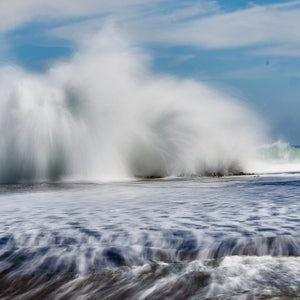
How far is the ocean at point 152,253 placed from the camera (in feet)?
7.16

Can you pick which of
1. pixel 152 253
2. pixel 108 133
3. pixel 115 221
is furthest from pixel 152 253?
pixel 108 133

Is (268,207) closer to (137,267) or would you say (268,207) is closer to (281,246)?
(281,246)

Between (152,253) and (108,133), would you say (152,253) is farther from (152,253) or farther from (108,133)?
→ (108,133)

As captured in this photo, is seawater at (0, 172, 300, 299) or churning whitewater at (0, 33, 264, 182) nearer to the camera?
seawater at (0, 172, 300, 299)

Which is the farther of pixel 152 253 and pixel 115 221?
pixel 115 221

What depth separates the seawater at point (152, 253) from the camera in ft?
7.16

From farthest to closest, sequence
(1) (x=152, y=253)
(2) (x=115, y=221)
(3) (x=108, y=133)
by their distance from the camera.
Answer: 1. (3) (x=108, y=133)
2. (2) (x=115, y=221)
3. (1) (x=152, y=253)

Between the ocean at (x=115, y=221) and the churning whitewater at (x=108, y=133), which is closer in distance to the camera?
the ocean at (x=115, y=221)

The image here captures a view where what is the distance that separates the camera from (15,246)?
315 cm

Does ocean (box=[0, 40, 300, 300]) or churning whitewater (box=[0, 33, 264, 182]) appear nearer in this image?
ocean (box=[0, 40, 300, 300])

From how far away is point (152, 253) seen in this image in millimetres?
2850

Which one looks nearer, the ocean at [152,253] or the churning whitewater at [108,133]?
the ocean at [152,253]

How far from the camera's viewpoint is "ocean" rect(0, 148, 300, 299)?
218 cm

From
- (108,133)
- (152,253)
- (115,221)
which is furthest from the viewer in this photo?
(108,133)
